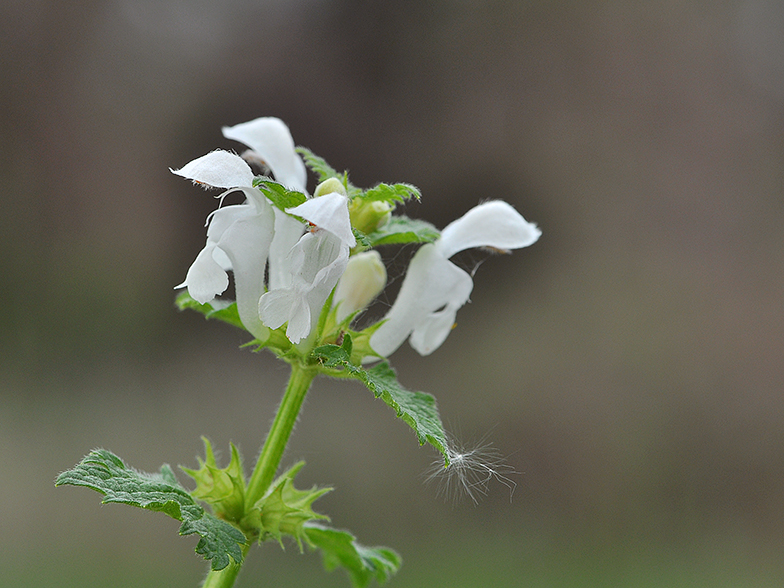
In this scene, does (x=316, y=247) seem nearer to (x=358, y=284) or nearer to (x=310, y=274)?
(x=310, y=274)

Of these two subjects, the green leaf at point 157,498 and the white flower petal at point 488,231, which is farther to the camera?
the white flower petal at point 488,231

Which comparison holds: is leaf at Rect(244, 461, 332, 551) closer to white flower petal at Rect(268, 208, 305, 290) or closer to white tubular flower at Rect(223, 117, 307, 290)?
white flower petal at Rect(268, 208, 305, 290)

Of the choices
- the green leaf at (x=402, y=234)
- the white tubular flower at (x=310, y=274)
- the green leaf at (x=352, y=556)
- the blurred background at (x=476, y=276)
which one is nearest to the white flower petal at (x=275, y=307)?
the white tubular flower at (x=310, y=274)

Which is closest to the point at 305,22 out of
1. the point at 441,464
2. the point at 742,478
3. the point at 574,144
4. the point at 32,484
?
the point at 574,144

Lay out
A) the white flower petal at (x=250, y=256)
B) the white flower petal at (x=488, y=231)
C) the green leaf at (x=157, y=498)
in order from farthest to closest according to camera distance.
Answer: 1. the white flower petal at (x=488, y=231)
2. the white flower petal at (x=250, y=256)
3. the green leaf at (x=157, y=498)

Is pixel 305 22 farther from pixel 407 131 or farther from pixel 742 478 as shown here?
pixel 742 478

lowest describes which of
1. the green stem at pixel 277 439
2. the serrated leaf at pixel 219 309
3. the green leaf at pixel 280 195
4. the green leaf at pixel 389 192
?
the green stem at pixel 277 439

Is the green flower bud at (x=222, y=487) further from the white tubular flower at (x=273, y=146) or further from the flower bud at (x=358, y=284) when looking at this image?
the white tubular flower at (x=273, y=146)

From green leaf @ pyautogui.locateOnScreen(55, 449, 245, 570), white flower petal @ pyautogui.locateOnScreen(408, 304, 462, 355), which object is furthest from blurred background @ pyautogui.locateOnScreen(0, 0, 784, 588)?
green leaf @ pyautogui.locateOnScreen(55, 449, 245, 570)
